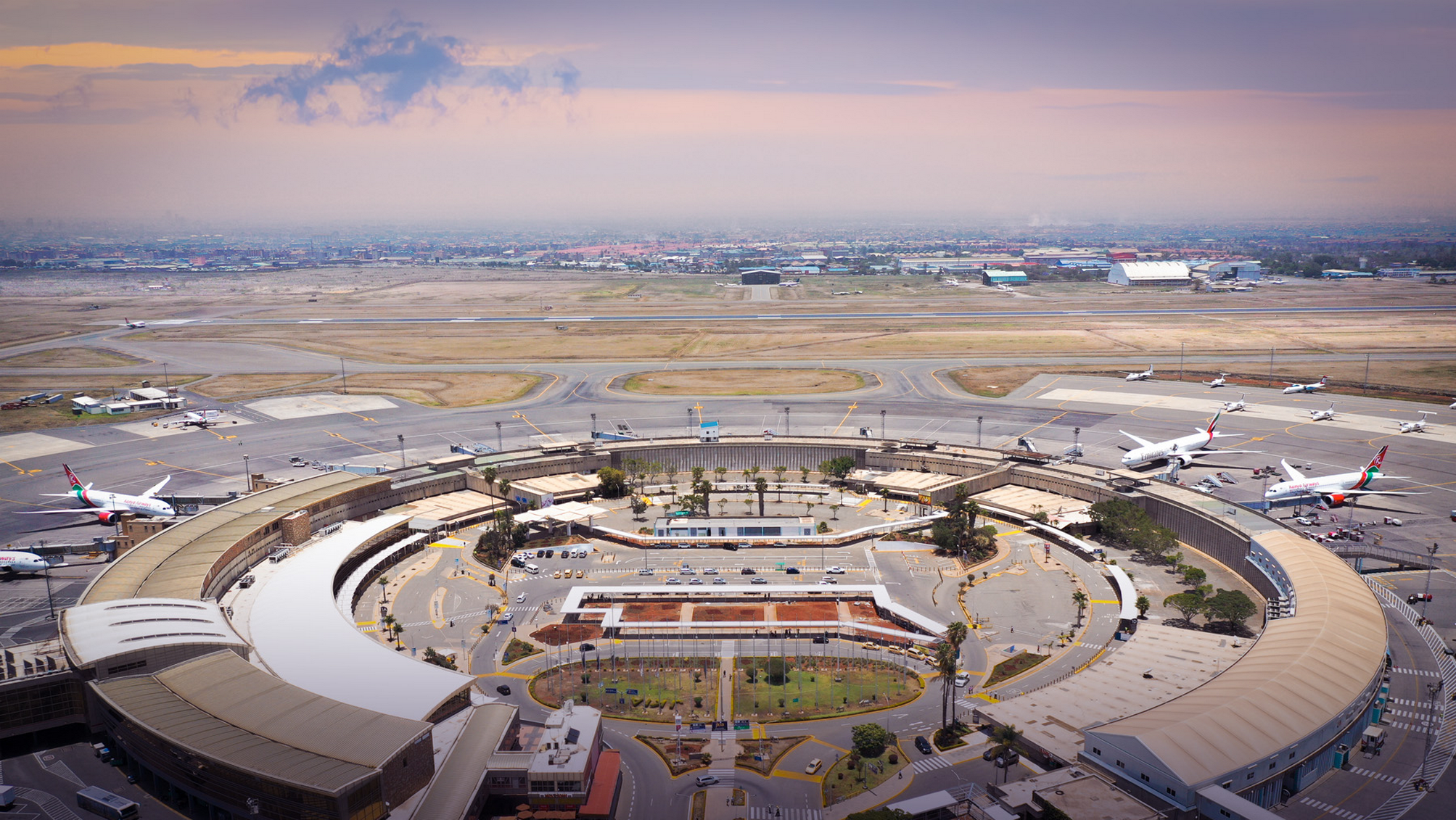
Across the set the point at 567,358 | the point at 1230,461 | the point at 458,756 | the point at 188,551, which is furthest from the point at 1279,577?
the point at 567,358

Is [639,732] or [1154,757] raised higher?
[1154,757]

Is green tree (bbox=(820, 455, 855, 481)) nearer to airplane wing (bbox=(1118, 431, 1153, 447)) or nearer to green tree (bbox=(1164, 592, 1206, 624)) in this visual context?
airplane wing (bbox=(1118, 431, 1153, 447))

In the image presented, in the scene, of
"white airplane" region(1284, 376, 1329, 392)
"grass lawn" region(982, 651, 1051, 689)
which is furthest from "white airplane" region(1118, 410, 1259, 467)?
"grass lawn" region(982, 651, 1051, 689)

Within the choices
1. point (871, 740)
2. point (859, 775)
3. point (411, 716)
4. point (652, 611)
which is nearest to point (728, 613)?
point (652, 611)

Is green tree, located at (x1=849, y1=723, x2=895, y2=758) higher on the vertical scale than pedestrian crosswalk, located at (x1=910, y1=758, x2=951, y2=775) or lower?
higher

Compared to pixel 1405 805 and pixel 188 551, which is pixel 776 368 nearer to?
pixel 188 551

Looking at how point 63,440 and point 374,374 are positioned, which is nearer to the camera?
point 63,440

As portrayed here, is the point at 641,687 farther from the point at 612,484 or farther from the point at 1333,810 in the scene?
the point at 612,484
